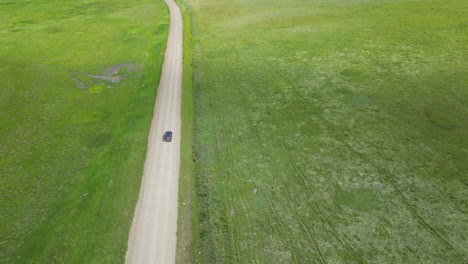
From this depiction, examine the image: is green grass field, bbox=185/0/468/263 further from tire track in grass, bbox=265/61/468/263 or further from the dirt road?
the dirt road

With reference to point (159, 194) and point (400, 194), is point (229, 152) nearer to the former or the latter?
point (159, 194)

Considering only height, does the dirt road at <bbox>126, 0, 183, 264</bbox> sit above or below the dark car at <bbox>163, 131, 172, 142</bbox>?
below

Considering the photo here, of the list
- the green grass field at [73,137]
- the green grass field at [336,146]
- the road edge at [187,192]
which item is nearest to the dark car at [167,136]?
the road edge at [187,192]

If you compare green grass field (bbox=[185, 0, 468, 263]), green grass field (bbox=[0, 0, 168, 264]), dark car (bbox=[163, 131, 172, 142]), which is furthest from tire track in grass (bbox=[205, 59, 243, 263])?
green grass field (bbox=[0, 0, 168, 264])

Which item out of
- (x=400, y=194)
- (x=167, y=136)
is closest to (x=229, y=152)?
(x=167, y=136)

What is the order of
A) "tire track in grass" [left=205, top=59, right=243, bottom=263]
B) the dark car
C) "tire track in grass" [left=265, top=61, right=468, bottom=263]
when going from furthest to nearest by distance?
1. the dark car
2. "tire track in grass" [left=205, top=59, right=243, bottom=263]
3. "tire track in grass" [left=265, top=61, right=468, bottom=263]

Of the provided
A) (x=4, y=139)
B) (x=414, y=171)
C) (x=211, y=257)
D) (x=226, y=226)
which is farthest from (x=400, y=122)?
(x=4, y=139)
